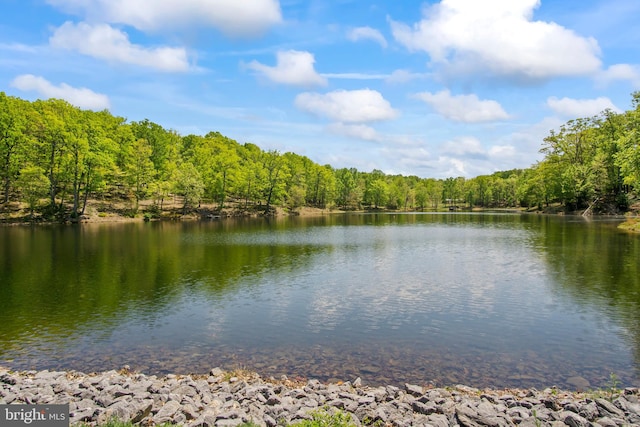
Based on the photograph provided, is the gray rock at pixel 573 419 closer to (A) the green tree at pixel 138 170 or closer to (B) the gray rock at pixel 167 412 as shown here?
(B) the gray rock at pixel 167 412

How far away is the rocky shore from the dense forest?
47.8m

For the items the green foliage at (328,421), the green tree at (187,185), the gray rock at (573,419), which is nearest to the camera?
the green foliage at (328,421)

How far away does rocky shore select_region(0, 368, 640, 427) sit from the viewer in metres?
10.8

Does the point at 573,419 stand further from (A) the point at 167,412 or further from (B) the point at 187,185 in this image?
(B) the point at 187,185

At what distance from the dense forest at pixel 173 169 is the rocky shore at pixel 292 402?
47753mm

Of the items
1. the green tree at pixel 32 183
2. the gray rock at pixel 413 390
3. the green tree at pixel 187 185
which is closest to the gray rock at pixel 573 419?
the gray rock at pixel 413 390

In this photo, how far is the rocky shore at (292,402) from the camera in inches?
424

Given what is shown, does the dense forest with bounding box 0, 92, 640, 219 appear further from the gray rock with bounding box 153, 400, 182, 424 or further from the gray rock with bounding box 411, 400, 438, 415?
the gray rock with bounding box 153, 400, 182, 424

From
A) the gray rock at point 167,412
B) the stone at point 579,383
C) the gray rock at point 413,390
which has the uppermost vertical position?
the gray rock at point 167,412

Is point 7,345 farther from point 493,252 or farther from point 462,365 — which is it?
point 493,252

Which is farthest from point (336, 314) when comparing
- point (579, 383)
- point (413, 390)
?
point (579, 383)

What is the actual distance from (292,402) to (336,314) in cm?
1117

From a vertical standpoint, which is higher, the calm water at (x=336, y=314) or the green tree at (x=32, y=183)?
the green tree at (x=32, y=183)

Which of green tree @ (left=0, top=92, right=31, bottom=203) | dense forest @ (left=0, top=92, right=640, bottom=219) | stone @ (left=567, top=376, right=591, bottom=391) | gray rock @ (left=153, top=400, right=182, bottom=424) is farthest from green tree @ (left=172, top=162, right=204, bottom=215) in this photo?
stone @ (left=567, top=376, right=591, bottom=391)
